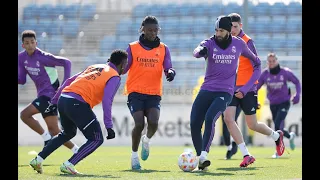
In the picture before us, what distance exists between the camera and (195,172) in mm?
10031

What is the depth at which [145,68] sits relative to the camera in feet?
37.1

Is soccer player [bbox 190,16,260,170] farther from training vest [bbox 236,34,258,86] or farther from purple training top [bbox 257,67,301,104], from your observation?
purple training top [bbox 257,67,301,104]

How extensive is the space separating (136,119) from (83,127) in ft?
5.14

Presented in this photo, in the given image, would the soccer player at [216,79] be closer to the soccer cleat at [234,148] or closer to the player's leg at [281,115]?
the soccer cleat at [234,148]

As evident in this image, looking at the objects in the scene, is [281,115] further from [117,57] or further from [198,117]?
[117,57]

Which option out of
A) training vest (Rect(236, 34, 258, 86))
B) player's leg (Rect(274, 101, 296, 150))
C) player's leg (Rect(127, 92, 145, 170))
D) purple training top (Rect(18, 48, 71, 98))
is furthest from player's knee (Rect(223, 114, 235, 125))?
player's leg (Rect(274, 101, 296, 150))

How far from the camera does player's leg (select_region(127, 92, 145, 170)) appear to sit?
11.1 meters

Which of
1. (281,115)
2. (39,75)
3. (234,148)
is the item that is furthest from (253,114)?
(39,75)

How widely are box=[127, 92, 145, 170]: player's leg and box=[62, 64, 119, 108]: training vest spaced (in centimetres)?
140

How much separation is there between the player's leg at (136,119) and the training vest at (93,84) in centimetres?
140

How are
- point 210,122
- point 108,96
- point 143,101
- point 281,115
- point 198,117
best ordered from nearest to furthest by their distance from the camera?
point 108,96, point 210,122, point 198,117, point 143,101, point 281,115

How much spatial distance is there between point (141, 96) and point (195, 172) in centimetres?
176
